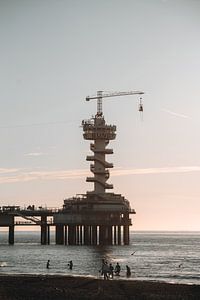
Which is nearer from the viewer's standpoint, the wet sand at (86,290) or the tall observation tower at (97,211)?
the wet sand at (86,290)

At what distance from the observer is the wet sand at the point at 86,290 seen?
44.2m

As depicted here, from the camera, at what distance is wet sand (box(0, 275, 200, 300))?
44.2 m

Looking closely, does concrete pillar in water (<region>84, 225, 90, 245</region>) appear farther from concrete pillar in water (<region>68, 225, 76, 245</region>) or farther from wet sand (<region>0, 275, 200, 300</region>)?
wet sand (<region>0, 275, 200, 300</region>)

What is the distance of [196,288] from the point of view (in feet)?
162

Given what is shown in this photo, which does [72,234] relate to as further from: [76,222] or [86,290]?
[86,290]

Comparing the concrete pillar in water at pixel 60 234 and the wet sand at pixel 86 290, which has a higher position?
the concrete pillar in water at pixel 60 234

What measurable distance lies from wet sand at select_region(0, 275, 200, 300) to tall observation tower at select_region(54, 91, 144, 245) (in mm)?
67112

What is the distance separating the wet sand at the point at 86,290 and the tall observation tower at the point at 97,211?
67.1 metres

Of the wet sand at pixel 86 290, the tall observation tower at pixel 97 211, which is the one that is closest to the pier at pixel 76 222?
the tall observation tower at pixel 97 211

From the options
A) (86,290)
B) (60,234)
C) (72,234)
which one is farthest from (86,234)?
(86,290)

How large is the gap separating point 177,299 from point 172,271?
30799 mm

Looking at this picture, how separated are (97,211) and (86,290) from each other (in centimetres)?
7392

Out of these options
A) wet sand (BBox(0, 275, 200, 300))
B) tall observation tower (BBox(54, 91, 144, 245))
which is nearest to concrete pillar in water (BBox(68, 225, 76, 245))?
tall observation tower (BBox(54, 91, 144, 245))

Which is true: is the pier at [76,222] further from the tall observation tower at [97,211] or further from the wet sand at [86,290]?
the wet sand at [86,290]
